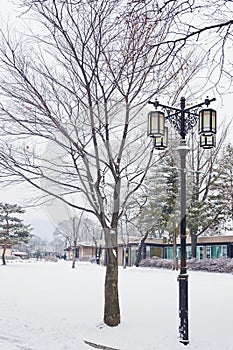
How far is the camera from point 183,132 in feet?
24.2

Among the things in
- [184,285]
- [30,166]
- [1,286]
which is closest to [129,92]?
[30,166]

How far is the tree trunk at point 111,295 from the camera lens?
25.4 ft

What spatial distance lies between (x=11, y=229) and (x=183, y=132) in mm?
25914

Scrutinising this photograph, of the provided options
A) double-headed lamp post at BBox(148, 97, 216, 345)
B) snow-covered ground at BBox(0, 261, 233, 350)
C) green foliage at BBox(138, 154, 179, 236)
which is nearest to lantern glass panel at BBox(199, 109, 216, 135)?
double-headed lamp post at BBox(148, 97, 216, 345)

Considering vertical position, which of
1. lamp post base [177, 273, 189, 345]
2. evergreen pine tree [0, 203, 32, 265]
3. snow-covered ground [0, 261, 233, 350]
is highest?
evergreen pine tree [0, 203, 32, 265]

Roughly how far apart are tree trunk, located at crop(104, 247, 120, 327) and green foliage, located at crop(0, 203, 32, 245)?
2331cm

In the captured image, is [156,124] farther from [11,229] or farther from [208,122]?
[11,229]

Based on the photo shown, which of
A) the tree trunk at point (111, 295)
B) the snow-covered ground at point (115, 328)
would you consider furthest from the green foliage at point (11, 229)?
the tree trunk at point (111, 295)

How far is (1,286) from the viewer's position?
13.7m

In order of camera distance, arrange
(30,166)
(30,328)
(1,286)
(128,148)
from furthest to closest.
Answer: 1. (1,286)
2. (128,148)
3. (30,166)
4. (30,328)

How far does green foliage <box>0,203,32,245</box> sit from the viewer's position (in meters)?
30.5

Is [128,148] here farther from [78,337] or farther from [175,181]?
[175,181]

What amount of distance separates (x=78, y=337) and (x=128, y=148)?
3946 mm

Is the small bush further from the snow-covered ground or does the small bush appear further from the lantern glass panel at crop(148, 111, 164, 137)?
the lantern glass panel at crop(148, 111, 164, 137)
